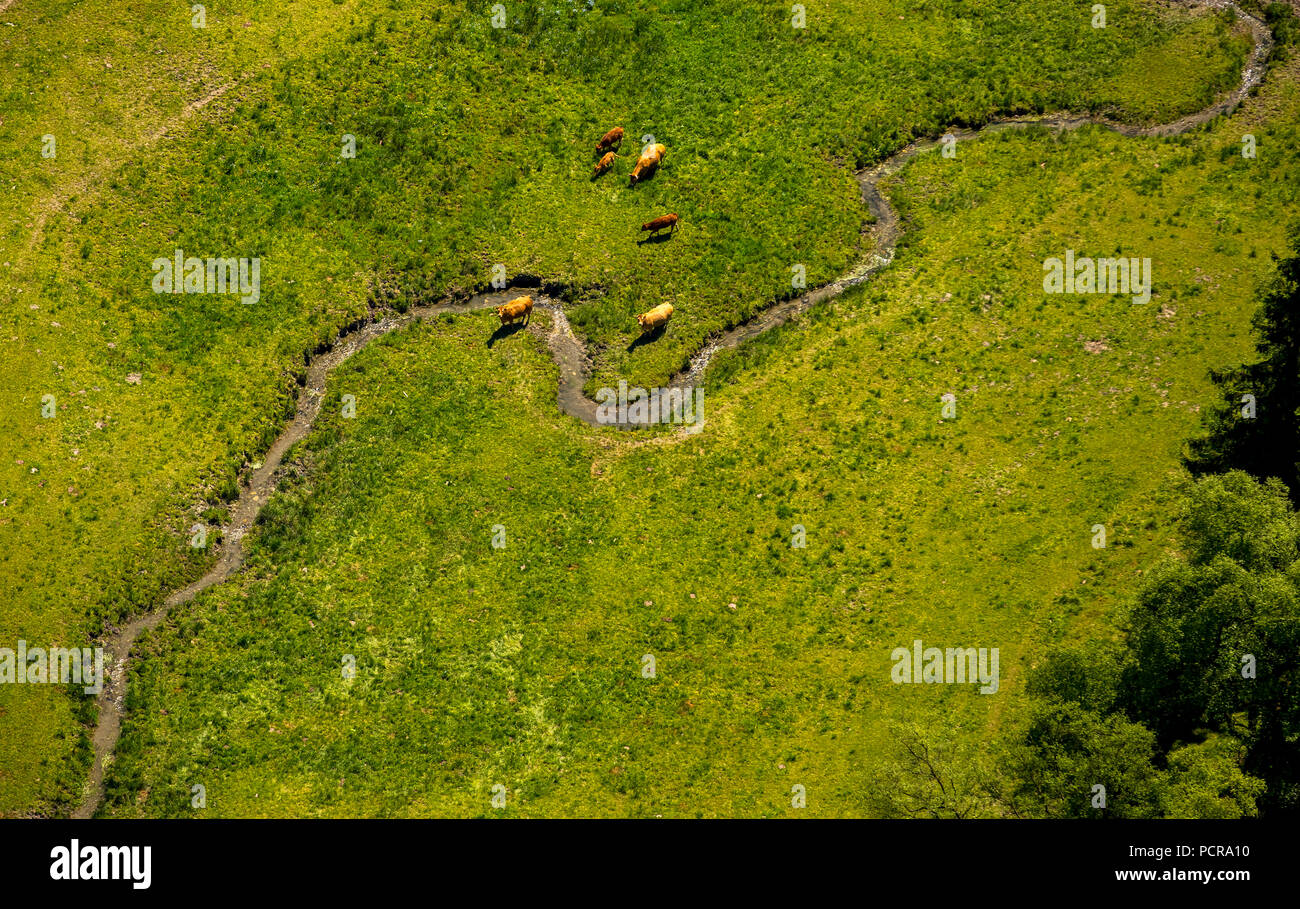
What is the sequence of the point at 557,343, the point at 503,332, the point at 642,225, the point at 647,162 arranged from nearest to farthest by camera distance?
the point at 557,343, the point at 503,332, the point at 642,225, the point at 647,162

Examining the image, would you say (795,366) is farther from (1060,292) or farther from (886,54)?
(886,54)

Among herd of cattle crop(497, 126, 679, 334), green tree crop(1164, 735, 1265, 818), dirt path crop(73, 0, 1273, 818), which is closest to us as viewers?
green tree crop(1164, 735, 1265, 818)

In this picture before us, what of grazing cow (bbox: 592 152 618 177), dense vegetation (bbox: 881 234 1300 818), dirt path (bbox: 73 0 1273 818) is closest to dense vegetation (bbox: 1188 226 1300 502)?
dense vegetation (bbox: 881 234 1300 818)

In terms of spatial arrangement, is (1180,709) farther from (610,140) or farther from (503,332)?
(610,140)

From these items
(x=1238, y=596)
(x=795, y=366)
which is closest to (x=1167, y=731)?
(x=1238, y=596)

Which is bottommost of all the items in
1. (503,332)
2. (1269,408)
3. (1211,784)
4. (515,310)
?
(1211,784)

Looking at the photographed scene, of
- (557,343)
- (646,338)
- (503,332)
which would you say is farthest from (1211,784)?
(503,332)

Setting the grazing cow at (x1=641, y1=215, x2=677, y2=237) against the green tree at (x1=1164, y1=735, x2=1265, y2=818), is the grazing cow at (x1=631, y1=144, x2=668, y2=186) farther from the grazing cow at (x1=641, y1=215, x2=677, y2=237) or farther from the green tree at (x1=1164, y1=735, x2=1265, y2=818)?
the green tree at (x1=1164, y1=735, x2=1265, y2=818)
